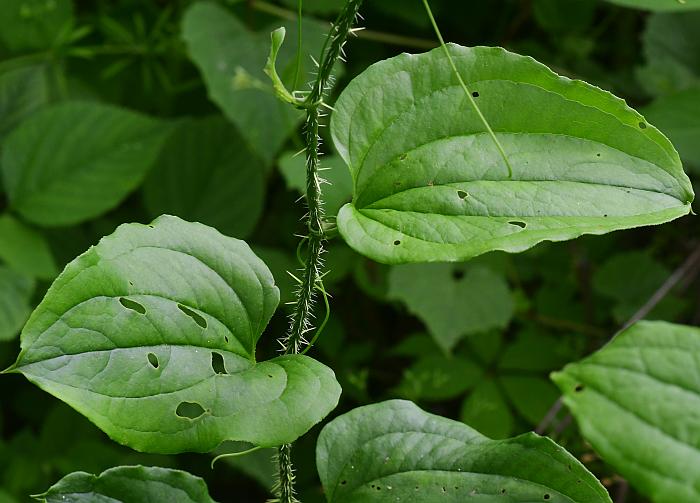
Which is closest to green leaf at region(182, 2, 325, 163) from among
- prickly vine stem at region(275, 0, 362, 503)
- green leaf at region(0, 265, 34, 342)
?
green leaf at region(0, 265, 34, 342)

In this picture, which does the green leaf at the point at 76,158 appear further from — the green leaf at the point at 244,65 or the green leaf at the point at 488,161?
the green leaf at the point at 488,161

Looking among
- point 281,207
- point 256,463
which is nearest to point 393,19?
point 281,207

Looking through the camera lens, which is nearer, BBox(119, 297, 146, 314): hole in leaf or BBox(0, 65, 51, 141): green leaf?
BBox(119, 297, 146, 314): hole in leaf

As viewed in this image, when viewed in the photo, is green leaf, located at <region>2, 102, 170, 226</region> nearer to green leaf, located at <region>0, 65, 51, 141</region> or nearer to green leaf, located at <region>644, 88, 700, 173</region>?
green leaf, located at <region>0, 65, 51, 141</region>

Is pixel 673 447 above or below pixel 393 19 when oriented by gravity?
above

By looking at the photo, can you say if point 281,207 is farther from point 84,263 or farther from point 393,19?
point 84,263

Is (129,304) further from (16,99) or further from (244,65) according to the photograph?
(16,99)
